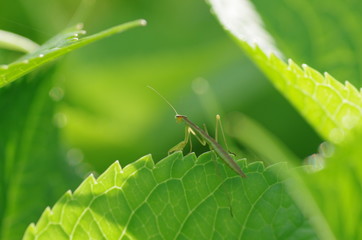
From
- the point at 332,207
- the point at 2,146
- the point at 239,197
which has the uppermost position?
the point at 2,146

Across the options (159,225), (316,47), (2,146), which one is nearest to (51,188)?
(2,146)

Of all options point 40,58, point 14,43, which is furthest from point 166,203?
point 14,43

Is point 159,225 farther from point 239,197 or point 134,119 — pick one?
point 134,119

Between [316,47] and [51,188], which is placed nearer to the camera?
[51,188]

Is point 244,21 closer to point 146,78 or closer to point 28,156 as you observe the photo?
point 28,156

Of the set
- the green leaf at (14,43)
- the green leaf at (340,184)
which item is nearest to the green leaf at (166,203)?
the green leaf at (340,184)

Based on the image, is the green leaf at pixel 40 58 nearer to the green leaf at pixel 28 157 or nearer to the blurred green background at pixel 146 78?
the green leaf at pixel 28 157
